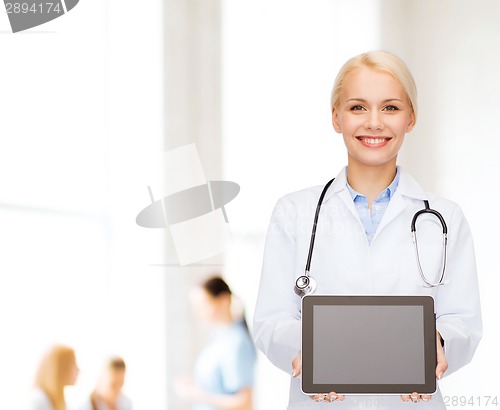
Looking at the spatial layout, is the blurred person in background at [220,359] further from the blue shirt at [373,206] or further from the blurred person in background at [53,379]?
the blue shirt at [373,206]

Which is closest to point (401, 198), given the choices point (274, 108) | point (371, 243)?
point (371, 243)

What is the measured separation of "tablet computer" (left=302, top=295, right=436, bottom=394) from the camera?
5.08 feet

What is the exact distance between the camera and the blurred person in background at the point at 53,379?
181 cm

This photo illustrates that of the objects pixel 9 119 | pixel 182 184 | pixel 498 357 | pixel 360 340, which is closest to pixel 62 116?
pixel 9 119

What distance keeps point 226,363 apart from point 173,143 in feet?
2.28

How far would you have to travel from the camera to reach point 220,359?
2.32 meters

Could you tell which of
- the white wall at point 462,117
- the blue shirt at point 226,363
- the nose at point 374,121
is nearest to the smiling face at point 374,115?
the nose at point 374,121

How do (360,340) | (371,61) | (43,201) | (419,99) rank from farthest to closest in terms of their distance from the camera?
1. (419,99)
2. (43,201)
3. (371,61)
4. (360,340)

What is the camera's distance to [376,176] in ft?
5.76

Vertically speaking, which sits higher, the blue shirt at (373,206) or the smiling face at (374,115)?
the smiling face at (374,115)

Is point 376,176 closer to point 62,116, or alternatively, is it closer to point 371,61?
point 371,61

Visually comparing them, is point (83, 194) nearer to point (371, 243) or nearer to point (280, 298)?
point (280, 298)

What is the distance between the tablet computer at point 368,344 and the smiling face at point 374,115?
350mm

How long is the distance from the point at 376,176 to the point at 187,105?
2.69 feet
